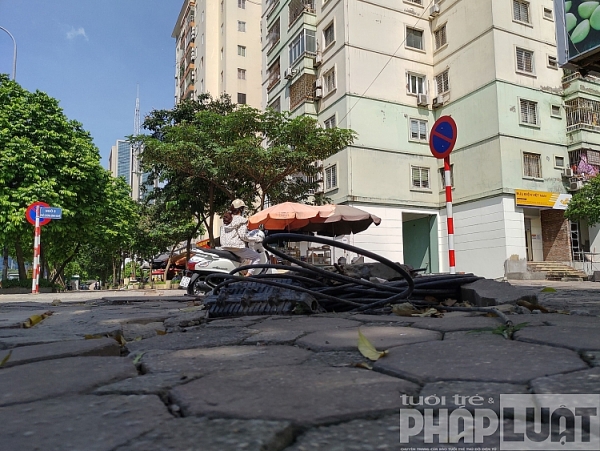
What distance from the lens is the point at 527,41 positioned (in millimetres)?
20234

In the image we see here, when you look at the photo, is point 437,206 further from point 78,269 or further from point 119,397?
point 78,269

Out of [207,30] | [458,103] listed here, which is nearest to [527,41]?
[458,103]

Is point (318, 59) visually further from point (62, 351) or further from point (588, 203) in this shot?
point (62, 351)

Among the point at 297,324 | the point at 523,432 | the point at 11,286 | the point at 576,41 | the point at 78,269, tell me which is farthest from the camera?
the point at 78,269

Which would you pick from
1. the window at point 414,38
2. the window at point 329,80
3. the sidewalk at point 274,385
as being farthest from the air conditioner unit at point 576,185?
the sidewalk at point 274,385

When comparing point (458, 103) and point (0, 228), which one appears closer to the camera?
point (0, 228)

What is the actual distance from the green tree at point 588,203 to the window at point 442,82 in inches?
285

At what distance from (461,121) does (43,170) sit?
16.4 m

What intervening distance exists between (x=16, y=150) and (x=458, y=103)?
17.2m

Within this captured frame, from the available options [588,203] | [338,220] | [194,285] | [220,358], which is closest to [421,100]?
[588,203]

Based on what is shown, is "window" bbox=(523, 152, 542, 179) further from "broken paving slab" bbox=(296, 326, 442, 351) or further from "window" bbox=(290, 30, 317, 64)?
"broken paving slab" bbox=(296, 326, 442, 351)

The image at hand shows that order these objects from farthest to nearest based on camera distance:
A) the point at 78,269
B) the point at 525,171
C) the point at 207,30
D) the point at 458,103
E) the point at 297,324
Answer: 1. the point at 78,269
2. the point at 207,30
3. the point at 458,103
4. the point at 525,171
5. the point at 297,324

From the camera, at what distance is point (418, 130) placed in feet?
71.5

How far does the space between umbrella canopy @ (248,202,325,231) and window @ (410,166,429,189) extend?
36.3ft
